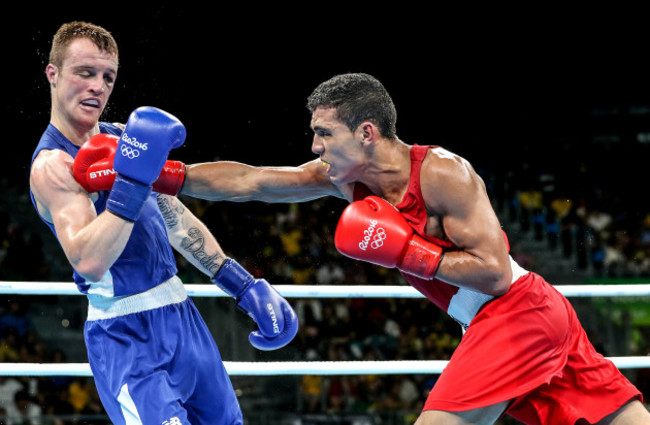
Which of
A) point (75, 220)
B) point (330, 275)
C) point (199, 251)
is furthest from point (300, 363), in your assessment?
point (330, 275)

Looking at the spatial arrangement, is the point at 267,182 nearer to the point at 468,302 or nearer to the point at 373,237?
the point at 373,237

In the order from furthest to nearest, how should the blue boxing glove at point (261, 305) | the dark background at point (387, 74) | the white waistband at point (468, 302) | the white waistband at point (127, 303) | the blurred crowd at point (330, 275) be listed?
the dark background at point (387, 74) → the blurred crowd at point (330, 275) → the blue boxing glove at point (261, 305) → the white waistband at point (468, 302) → the white waistband at point (127, 303)

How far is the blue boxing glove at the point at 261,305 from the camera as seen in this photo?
250 cm

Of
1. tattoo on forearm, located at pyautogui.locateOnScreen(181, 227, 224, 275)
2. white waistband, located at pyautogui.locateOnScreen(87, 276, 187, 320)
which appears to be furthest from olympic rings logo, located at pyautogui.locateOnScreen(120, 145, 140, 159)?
tattoo on forearm, located at pyautogui.locateOnScreen(181, 227, 224, 275)

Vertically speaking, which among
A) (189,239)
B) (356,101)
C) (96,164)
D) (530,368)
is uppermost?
(356,101)

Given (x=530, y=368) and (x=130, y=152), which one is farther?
(x=530, y=368)

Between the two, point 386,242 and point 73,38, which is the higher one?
point 73,38

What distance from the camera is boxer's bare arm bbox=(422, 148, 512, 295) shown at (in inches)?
89.0

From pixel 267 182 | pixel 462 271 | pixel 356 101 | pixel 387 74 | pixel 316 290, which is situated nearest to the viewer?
pixel 462 271

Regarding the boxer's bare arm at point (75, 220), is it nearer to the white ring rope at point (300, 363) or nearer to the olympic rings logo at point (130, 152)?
the olympic rings logo at point (130, 152)

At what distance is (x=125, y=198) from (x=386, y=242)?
0.76m

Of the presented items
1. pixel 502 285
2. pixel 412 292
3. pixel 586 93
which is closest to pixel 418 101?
pixel 586 93

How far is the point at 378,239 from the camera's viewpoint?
2.27m

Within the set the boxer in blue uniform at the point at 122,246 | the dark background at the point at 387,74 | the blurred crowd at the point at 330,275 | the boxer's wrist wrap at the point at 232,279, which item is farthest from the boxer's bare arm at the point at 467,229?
the dark background at the point at 387,74
